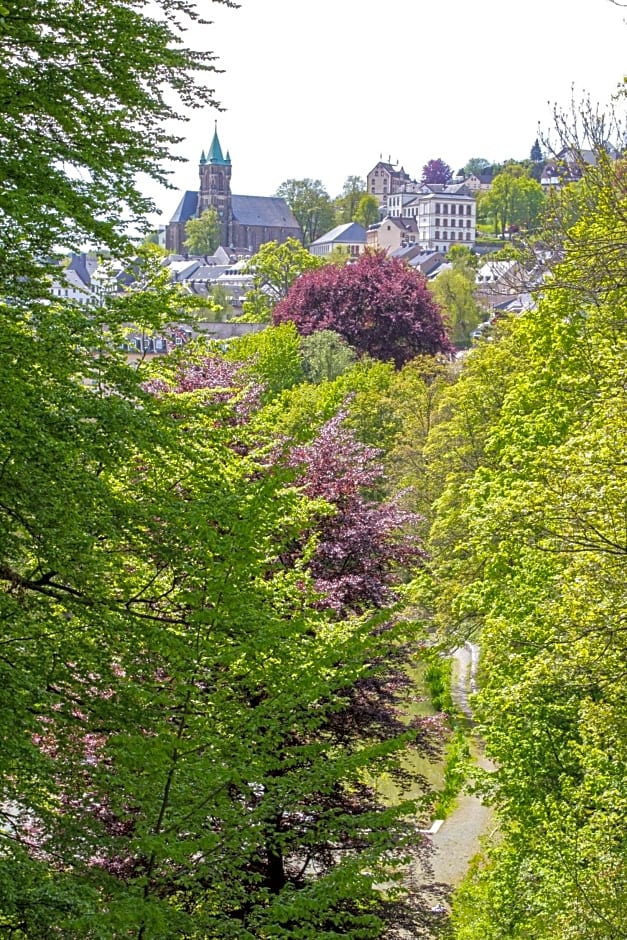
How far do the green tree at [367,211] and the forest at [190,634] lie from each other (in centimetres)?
17212

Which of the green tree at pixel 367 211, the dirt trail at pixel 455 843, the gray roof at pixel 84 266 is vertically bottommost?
the dirt trail at pixel 455 843

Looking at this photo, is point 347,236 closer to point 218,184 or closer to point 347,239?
point 347,239

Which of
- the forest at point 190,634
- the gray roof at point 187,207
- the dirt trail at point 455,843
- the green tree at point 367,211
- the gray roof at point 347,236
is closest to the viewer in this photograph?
the forest at point 190,634

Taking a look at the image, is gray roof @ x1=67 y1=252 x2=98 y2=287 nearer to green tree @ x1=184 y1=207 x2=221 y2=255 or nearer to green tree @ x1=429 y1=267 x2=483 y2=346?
green tree @ x1=429 y1=267 x2=483 y2=346

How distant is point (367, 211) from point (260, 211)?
15170mm

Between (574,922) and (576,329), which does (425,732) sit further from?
(576,329)

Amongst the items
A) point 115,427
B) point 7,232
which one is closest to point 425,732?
point 115,427

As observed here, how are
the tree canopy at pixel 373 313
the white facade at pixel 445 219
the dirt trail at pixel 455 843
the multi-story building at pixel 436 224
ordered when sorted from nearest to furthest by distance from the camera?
the dirt trail at pixel 455 843, the tree canopy at pixel 373 313, the multi-story building at pixel 436 224, the white facade at pixel 445 219

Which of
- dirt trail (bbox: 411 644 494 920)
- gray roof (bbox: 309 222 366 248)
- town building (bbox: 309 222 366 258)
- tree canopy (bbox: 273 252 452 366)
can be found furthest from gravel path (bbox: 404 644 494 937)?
gray roof (bbox: 309 222 366 248)

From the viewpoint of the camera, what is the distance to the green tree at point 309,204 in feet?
622

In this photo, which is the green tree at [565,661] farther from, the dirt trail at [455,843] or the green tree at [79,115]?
the green tree at [79,115]

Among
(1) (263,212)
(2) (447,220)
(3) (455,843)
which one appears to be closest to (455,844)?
(3) (455,843)

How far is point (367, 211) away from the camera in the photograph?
617 ft

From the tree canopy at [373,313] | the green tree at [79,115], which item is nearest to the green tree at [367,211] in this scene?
the tree canopy at [373,313]
